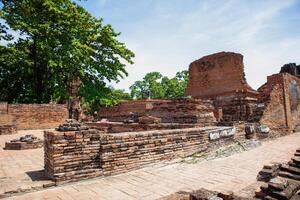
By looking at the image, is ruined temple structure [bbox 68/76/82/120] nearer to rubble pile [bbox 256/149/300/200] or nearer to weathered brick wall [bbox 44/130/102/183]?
weathered brick wall [bbox 44/130/102/183]

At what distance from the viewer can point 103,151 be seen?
4.99m

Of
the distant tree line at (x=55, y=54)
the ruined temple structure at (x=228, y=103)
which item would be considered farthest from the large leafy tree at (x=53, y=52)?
the ruined temple structure at (x=228, y=103)

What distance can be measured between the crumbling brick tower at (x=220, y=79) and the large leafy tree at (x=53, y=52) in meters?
6.22

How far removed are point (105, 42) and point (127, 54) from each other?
6.47 feet

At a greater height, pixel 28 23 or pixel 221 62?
pixel 28 23

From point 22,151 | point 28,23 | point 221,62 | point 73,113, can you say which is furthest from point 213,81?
point 22,151

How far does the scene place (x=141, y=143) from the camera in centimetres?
561

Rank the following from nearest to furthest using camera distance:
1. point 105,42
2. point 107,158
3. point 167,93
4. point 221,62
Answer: point 107,158, point 105,42, point 221,62, point 167,93

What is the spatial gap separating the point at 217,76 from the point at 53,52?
12633 mm

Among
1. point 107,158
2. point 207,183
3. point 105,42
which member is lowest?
point 207,183

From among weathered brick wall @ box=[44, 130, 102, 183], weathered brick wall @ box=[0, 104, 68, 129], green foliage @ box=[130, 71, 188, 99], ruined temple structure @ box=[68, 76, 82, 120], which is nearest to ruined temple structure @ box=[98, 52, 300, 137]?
ruined temple structure @ box=[68, 76, 82, 120]

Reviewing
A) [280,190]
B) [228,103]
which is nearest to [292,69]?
[228,103]

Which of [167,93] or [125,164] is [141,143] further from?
[167,93]

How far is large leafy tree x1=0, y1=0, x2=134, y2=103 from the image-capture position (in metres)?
17.0
